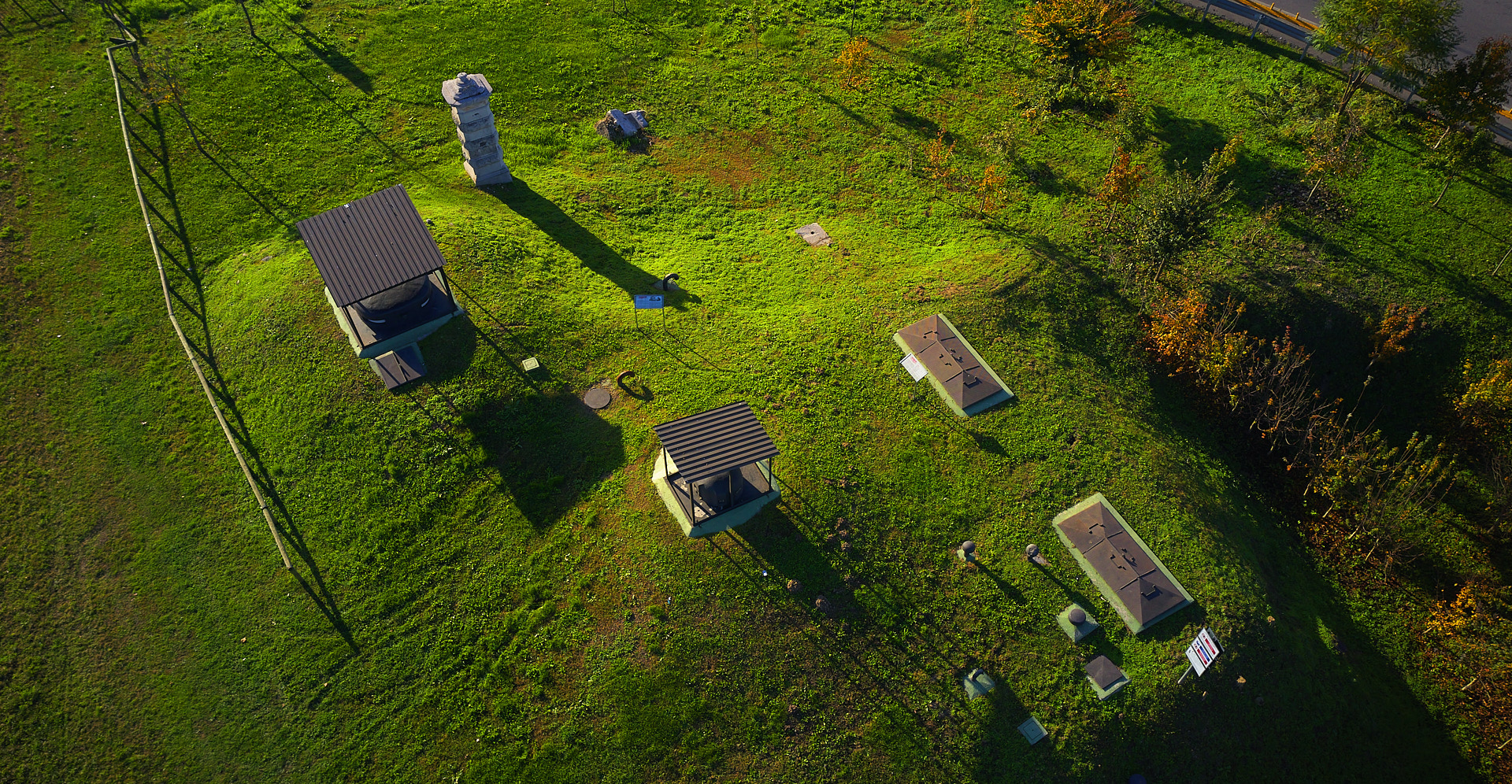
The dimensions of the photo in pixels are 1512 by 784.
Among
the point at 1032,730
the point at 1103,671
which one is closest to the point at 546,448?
the point at 1032,730

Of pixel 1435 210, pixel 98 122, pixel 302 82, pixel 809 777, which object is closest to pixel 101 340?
pixel 98 122

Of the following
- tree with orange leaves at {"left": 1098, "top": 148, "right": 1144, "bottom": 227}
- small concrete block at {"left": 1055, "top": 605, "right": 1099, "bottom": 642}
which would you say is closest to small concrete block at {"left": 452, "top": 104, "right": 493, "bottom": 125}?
tree with orange leaves at {"left": 1098, "top": 148, "right": 1144, "bottom": 227}

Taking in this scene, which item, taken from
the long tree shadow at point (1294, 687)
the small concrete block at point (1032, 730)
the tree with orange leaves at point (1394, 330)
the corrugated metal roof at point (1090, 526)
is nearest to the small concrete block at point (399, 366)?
the small concrete block at point (1032, 730)

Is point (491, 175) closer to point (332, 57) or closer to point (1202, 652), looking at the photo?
point (332, 57)

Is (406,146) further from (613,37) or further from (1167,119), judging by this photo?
(1167,119)

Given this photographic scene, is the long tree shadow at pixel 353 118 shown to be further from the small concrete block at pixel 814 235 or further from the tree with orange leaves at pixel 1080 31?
the tree with orange leaves at pixel 1080 31

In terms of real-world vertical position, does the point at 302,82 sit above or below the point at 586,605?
above
